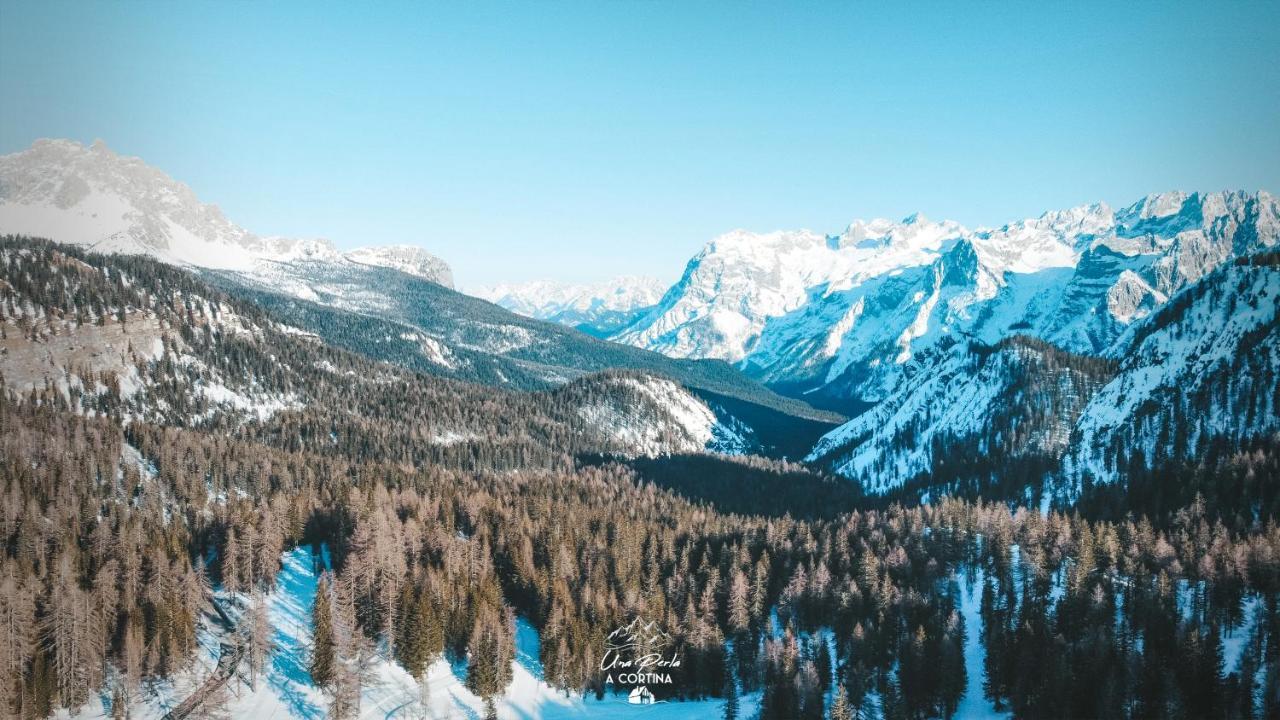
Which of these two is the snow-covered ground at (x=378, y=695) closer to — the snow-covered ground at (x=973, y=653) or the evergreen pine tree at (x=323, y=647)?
the evergreen pine tree at (x=323, y=647)

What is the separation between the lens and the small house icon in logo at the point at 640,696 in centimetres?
9581

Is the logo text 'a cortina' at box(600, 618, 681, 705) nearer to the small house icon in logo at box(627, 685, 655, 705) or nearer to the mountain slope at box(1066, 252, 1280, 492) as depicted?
the small house icon in logo at box(627, 685, 655, 705)

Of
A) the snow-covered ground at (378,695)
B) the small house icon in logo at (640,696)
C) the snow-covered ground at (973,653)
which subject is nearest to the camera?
the snow-covered ground at (378,695)

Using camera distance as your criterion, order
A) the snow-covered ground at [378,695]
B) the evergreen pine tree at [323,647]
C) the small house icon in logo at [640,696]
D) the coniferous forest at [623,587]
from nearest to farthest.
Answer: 1. the snow-covered ground at [378,695]
2. the coniferous forest at [623,587]
3. the evergreen pine tree at [323,647]
4. the small house icon in logo at [640,696]

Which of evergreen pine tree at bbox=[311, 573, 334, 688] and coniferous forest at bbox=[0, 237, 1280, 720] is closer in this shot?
coniferous forest at bbox=[0, 237, 1280, 720]

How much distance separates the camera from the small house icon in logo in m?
95.8

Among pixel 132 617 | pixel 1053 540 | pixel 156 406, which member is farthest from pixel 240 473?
pixel 1053 540

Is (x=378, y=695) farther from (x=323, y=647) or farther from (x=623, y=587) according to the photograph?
(x=623, y=587)

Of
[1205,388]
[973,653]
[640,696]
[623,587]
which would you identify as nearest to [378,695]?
[640,696]

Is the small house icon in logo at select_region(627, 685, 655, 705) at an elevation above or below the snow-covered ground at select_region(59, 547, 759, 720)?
below

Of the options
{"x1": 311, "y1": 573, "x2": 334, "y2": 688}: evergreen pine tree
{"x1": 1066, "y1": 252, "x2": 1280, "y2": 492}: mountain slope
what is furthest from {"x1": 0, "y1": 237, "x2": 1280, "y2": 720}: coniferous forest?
{"x1": 1066, "y1": 252, "x2": 1280, "y2": 492}: mountain slope

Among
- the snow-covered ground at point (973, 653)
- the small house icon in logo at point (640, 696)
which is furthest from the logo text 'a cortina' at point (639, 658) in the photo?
the snow-covered ground at point (973, 653)

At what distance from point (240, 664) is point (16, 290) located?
6627 inches

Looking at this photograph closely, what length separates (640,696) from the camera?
96.4 meters
